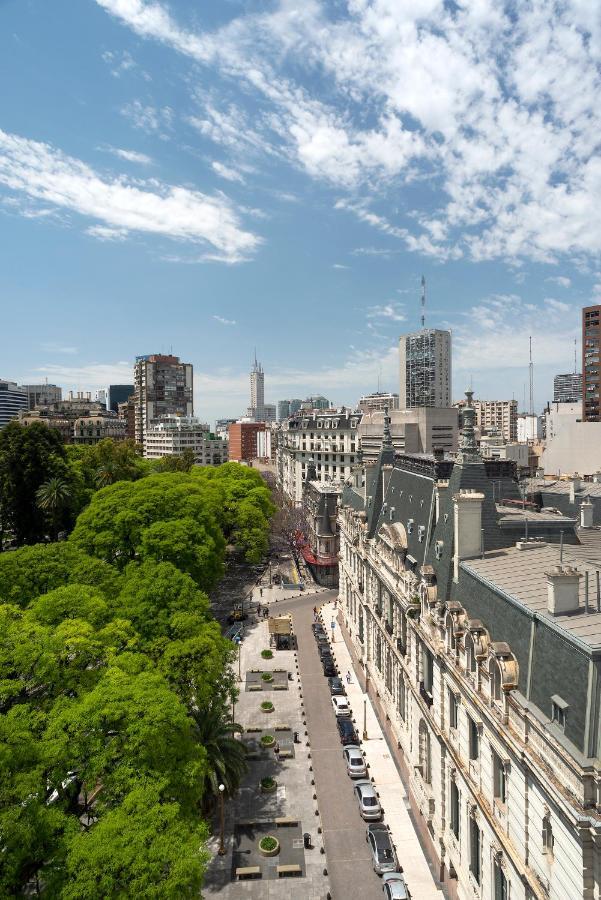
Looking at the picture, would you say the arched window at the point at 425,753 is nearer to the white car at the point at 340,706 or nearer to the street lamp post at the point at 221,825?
the street lamp post at the point at 221,825

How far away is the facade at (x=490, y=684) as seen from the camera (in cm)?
1608

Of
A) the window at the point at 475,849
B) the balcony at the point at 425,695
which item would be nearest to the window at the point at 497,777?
the window at the point at 475,849

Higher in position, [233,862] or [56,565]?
[56,565]

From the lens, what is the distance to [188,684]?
32.8m

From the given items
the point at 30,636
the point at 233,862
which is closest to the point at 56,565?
the point at 30,636

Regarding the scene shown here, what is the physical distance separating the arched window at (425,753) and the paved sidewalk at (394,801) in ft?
10.8

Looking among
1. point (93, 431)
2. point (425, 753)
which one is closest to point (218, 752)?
point (425, 753)

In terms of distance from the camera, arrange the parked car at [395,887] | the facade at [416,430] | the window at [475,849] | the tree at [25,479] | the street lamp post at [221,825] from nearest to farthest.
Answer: the window at [475,849], the parked car at [395,887], the street lamp post at [221,825], the tree at [25,479], the facade at [416,430]

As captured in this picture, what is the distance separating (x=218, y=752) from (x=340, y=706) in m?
15.6

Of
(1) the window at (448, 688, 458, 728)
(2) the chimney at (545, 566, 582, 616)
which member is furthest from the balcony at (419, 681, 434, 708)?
(2) the chimney at (545, 566, 582, 616)

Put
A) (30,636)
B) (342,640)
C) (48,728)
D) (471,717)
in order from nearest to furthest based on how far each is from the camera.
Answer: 1. (48,728)
2. (471,717)
3. (30,636)
4. (342,640)

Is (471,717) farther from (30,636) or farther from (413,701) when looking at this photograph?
(30,636)

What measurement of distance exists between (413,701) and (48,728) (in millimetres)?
21088

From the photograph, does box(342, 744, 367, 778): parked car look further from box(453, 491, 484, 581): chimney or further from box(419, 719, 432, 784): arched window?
box(453, 491, 484, 581): chimney
